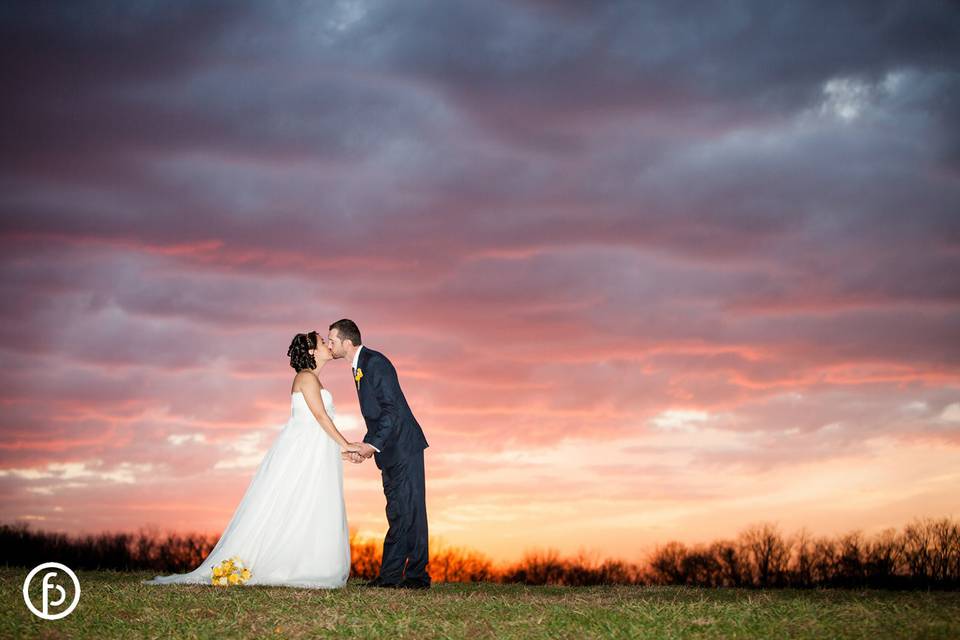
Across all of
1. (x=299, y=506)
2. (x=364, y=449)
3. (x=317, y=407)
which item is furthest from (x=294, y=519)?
(x=317, y=407)

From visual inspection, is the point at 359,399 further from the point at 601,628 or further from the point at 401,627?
the point at 601,628

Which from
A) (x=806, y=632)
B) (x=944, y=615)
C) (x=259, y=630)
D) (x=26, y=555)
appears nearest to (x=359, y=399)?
(x=259, y=630)

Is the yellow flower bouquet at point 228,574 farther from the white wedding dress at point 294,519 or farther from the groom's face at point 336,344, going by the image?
the groom's face at point 336,344

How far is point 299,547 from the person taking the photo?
14.2m

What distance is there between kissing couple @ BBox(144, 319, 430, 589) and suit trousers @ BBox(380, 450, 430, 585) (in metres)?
0.02

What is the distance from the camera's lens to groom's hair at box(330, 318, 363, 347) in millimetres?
14391

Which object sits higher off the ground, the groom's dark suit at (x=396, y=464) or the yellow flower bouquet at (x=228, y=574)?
the groom's dark suit at (x=396, y=464)

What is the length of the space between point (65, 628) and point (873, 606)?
937cm

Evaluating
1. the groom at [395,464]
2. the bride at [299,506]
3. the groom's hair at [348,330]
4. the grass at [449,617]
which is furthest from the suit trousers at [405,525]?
the groom's hair at [348,330]

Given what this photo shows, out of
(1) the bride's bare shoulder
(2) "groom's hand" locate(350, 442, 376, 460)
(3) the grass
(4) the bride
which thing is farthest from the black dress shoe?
(1) the bride's bare shoulder

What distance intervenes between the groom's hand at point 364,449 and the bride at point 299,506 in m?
0.13

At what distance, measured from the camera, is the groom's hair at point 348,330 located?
14391mm

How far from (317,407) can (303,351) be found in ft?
3.22

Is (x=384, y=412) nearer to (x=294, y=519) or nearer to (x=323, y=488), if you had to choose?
(x=323, y=488)
